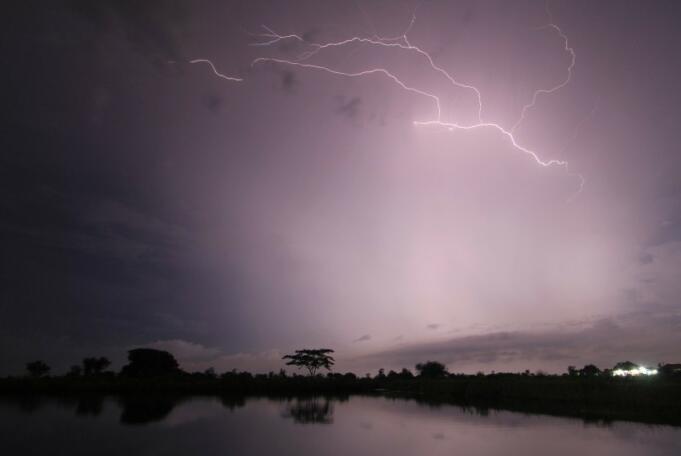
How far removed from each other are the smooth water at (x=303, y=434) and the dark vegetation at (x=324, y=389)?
5.01 feet

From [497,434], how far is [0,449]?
50.8ft

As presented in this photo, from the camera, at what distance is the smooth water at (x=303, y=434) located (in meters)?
12.1

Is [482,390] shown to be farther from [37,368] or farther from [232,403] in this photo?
[37,368]

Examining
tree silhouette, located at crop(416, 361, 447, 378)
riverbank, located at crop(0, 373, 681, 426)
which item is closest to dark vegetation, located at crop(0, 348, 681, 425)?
riverbank, located at crop(0, 373, 681, 426)

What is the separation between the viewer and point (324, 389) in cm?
4581

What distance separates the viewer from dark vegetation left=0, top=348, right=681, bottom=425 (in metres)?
21.9

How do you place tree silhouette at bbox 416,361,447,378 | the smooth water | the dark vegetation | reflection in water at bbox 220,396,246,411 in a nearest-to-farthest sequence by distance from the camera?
1. the smooth water
2. the dark vegetation
3. reflection in water at bbox 220,396,246,411
4. tree silhouette at bbox 416,361,447,378

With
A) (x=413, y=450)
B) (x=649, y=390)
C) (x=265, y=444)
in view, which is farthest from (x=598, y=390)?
(x=265, y=444)

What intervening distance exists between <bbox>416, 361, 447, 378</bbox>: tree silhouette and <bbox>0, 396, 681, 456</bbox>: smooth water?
5833 centimetres

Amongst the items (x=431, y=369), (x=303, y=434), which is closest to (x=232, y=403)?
(x=303, y=434)

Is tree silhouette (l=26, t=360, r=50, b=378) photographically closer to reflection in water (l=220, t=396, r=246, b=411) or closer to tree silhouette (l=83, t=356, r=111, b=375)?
tree silhouette (l=83, t=356, r=111, b=375)

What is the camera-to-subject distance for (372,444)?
1348 centimetres

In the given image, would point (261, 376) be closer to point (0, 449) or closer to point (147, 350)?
point (147, 350)

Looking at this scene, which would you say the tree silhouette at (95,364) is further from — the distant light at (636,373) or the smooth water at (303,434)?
the distant light at (636,373)
